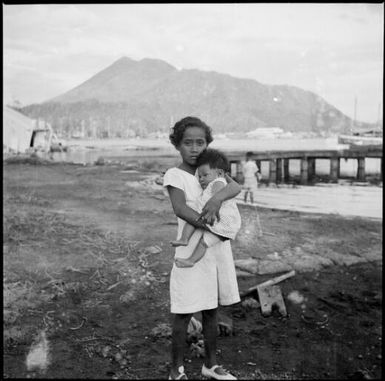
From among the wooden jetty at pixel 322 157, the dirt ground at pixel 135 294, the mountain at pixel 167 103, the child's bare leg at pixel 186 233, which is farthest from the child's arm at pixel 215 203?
the wooden jetty at pixel 322 157

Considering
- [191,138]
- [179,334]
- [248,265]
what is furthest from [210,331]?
[248,265]

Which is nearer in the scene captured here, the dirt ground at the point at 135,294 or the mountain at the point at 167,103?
the dirt ground at the point at 135,294

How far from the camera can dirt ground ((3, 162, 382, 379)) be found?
297 cm

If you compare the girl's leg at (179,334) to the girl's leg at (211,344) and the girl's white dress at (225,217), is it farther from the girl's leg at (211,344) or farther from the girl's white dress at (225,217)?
the girl's white dress at (225,217)

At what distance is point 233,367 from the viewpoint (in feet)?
9.49

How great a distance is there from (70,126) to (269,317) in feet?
14.1

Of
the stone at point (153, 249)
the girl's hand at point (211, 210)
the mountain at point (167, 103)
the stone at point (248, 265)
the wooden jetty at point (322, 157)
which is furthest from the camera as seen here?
the wooden jetty at point (322, 157)

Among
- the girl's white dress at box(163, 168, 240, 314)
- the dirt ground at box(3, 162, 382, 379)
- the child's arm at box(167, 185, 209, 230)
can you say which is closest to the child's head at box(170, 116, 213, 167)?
the girl's white dress at box(163, 168, 240, 314)

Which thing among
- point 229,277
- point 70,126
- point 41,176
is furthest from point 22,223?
point 229,277

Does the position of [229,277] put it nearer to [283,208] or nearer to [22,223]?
[22,223]

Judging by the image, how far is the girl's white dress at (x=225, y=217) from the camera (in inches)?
94.2

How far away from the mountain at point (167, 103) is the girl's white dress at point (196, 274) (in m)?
2.83

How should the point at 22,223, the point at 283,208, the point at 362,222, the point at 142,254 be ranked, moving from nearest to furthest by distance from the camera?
1. the point at 142,254
2. the point at 22,223
3. the point at 362,222
4. the point at 283,208

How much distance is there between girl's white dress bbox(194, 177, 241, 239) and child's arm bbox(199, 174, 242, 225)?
0.13ft
